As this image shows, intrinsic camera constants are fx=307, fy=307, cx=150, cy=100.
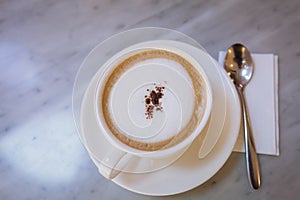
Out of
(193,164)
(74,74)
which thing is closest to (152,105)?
(193,164)

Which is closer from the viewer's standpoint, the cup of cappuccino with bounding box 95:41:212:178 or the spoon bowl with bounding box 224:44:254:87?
the cup of cappuccino with bounding box 95:41:212:178

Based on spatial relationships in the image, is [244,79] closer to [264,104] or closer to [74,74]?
[264,104]

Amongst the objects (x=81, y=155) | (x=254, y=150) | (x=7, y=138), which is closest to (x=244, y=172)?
(x=254, y=150)

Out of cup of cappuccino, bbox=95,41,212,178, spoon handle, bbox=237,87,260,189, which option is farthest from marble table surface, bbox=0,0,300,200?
cup of cappuccino, bbox=95,41,212,178

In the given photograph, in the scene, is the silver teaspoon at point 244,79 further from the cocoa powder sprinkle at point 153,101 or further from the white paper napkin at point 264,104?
the cocoa powder sprinkle at point 153,101

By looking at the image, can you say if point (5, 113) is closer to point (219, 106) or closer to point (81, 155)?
point (81, 155)

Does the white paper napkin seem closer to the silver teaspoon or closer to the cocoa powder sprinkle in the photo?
the silver teaspoon
